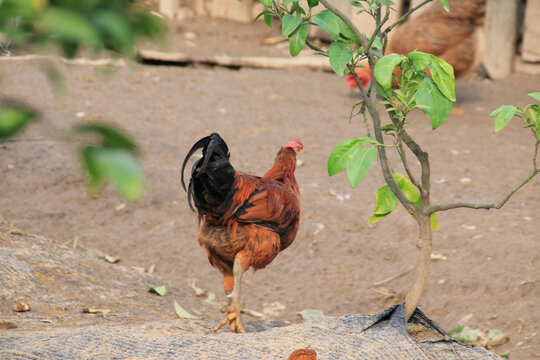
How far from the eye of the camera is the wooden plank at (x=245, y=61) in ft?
30.2

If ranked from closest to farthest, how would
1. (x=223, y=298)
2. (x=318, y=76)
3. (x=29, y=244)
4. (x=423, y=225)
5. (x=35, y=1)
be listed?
(x=35, y=1) < (x=423, y=225) < (x=29, y=244) < (x=223, y=298) < (x=318, y=76)

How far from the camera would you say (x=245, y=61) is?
370 inches

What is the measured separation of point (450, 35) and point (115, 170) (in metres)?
7.64

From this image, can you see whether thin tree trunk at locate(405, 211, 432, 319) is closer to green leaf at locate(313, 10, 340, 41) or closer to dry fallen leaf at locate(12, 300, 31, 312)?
green leaf at locate(313, 10, 340, 41)

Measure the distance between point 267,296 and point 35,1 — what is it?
3.89 metres

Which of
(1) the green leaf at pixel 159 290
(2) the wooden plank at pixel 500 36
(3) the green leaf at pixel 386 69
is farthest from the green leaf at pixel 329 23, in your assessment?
(2) the wooden plank at pixel 500 36

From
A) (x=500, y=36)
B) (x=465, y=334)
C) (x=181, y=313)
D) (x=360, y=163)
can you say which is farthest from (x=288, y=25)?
(x=500, y=36)

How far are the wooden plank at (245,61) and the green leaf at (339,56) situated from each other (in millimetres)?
7172

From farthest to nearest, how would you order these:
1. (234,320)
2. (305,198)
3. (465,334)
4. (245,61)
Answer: (245,61) → (305,198) → (465,334) → (234,320)

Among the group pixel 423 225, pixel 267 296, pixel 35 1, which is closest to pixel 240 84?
pixel 267 296

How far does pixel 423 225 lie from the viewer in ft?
8.79

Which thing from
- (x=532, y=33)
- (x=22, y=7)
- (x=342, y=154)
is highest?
(x=22, y=7)

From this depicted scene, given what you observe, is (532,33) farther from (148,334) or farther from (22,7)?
(22,7)

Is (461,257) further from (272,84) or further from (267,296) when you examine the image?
(272,84)
